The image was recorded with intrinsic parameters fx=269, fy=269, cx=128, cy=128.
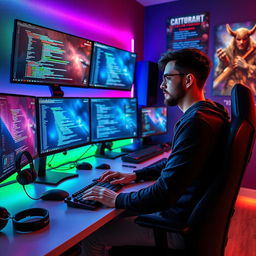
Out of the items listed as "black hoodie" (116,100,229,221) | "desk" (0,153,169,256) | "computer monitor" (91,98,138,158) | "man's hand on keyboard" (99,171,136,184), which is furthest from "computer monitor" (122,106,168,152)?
"black hoodie" (116,100,229,221)

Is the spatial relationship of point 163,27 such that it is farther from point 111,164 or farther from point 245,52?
point 111,164

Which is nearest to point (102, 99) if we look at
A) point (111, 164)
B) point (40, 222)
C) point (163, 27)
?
point (111, 164)

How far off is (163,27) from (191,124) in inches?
99.6

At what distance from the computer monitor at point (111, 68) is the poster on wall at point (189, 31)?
797 mm

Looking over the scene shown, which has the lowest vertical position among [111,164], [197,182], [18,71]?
[111,164]

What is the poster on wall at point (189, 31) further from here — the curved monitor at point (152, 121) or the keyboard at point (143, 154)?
the keyboard at point (143, 154)

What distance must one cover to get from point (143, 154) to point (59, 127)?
78cm

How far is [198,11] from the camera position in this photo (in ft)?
10.0

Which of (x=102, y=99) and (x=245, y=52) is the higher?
(x=245, y=52)

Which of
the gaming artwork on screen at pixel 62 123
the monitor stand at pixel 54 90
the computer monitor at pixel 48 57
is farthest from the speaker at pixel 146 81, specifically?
the monitor stand at pixel 54 90

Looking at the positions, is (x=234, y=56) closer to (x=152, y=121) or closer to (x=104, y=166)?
(x=152, y=121)

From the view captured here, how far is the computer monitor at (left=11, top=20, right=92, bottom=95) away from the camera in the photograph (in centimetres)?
154

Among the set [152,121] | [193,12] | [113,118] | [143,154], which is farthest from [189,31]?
[143,154]

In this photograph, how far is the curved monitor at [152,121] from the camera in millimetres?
2600
